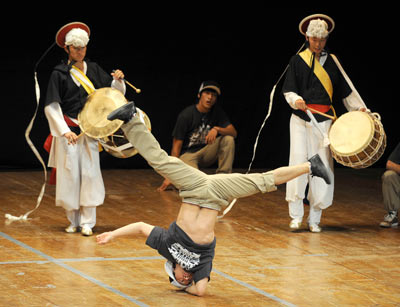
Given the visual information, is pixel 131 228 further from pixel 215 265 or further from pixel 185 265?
pixel 215 265

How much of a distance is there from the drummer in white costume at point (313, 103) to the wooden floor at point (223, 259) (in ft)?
0.94

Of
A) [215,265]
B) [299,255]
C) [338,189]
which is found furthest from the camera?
[338,189]

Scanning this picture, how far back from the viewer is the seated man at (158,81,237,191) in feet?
26.0

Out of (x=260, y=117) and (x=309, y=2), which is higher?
(x=309, y=2)

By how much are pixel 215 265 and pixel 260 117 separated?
4.60 m

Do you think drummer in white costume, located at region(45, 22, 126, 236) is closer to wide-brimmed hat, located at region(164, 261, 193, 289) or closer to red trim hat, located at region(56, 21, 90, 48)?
red trim hat, located at region(56, 21, 90, 48)

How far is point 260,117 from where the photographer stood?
371 inches

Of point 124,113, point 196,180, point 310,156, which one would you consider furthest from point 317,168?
point 310,156

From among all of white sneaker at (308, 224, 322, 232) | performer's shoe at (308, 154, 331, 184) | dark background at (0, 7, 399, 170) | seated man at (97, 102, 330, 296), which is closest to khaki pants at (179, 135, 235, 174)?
dark background at (0, 7, 399, 170)

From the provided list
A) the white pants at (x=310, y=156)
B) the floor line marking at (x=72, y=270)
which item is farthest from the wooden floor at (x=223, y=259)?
the white pants at (x=310, y=156)

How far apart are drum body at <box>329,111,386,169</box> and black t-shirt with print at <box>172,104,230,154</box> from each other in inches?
86.2

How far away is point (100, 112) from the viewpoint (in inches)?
224

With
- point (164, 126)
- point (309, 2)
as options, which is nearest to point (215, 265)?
point (164, 126)

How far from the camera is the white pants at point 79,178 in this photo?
5805mm
